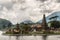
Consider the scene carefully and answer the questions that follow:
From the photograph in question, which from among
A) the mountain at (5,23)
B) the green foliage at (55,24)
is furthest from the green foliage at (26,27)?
the green foliage at (55,24)

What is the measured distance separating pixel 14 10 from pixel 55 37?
42.7 inches

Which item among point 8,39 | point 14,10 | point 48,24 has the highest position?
point 14,10

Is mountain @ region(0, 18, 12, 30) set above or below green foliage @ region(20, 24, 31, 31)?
above

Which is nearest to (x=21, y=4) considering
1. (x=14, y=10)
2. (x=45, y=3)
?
(x=14, y=10)

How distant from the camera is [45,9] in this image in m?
4.02

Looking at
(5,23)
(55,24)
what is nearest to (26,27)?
(5,23)

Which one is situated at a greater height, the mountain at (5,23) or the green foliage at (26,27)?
the mountain at (5,23)

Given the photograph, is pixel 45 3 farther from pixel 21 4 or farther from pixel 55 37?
pixel 55 37

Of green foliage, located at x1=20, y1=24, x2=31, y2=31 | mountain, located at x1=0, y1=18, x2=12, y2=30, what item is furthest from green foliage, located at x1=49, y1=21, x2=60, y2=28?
mountain, located at x1=0, y1=18, x2=12, y2=30

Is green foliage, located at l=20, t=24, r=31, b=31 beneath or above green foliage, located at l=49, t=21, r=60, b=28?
beneath

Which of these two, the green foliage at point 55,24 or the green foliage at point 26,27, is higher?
the green foliage at point 55,24

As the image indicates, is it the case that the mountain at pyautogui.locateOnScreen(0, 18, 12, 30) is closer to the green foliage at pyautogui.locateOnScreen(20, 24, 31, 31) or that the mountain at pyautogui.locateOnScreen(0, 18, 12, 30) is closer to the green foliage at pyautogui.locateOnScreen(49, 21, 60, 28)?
the green foliage at pyautogui.locateOnScreen(20, 24, 31, 31)

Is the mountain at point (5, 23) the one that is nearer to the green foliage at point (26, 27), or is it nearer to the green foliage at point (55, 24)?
the green foliage at point (26, 27)

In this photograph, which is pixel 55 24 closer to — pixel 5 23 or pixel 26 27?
pixel 26 27
